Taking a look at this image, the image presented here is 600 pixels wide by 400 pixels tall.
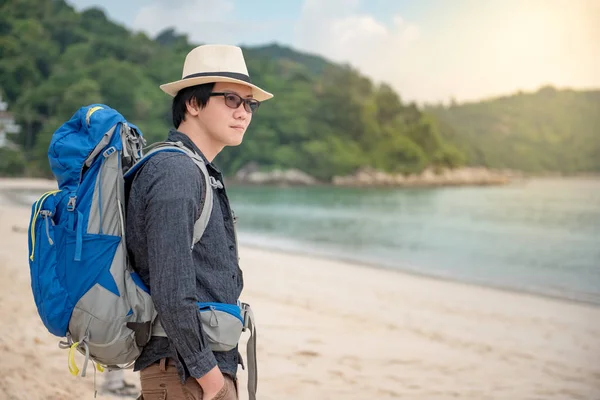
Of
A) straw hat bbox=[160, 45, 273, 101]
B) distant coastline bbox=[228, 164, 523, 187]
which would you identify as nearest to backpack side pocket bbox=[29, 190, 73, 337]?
straw hat bbox=[160, 45, 273, 101]

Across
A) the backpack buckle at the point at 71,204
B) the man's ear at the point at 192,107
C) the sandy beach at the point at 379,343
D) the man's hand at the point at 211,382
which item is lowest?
the sandy beach at the point at 379,343

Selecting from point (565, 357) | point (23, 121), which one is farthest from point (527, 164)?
point (565, 357)

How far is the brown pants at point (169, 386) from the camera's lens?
51.3 inches

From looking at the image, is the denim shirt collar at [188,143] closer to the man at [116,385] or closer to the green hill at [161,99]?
the man at [116,385]

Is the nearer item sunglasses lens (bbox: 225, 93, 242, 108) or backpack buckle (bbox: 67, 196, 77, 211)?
backpack buckle (bbox: 67, 196, 77, 211)

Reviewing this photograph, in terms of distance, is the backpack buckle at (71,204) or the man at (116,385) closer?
the backpack buckle at (71,204)

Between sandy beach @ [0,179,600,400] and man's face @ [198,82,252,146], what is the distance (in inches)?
87.0

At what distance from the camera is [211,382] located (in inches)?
49.8

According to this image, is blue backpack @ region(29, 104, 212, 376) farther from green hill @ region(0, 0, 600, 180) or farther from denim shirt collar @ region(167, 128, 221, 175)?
green hill @ region(0, 0, 600, 180)

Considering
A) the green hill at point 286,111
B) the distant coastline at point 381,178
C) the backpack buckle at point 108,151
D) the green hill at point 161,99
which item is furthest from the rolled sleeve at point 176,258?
the distant coastline at point 381,178

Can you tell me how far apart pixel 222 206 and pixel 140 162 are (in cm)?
22

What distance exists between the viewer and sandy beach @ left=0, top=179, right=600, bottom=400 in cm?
373

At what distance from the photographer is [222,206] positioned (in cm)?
141

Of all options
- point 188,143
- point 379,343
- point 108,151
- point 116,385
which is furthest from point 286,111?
point 108,151
